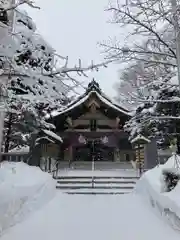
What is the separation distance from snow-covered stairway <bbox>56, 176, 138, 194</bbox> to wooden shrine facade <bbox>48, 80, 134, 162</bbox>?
465cm

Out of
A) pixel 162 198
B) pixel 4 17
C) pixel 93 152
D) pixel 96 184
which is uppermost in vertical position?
pixel 4 17

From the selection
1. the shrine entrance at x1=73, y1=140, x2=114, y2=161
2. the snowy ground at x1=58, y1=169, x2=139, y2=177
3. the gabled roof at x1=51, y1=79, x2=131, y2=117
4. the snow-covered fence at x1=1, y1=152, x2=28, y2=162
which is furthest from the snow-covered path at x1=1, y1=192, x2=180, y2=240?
the shrine entrance at x1=73, y1=140, x2=114, y2=161

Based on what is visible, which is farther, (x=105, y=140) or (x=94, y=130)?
(x=94, y=130)

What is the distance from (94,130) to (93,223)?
1219 centimetres

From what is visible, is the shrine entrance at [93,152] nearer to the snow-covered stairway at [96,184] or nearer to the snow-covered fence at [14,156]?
the snow-covered fence at [14,156]

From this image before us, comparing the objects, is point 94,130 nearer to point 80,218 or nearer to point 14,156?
point 14,156

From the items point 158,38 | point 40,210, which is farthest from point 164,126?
point 40,210

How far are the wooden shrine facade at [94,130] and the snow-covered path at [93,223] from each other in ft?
29.3

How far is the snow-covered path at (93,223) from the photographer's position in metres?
5.12

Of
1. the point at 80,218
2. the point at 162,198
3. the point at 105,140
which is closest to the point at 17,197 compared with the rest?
the point at 80,218

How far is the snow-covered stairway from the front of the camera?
37.5ft

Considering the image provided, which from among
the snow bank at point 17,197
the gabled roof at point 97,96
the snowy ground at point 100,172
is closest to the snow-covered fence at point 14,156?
the snowy ground at point 100,172

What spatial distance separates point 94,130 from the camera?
60.0ft

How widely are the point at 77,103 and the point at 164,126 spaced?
755 cm
